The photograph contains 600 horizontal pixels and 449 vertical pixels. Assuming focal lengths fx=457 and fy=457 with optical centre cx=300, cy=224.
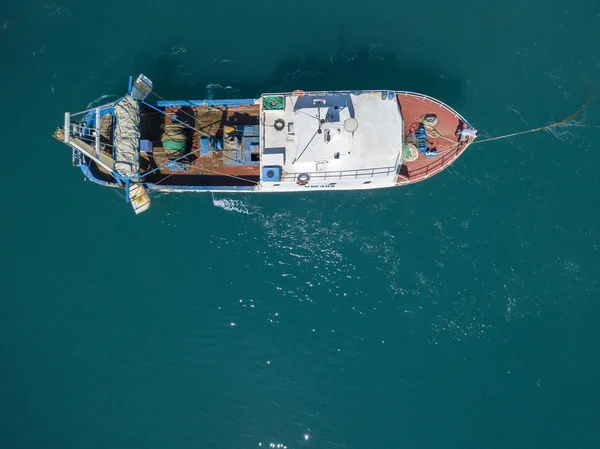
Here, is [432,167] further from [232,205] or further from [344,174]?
[232,205]

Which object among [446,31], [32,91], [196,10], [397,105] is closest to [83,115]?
[32,91]

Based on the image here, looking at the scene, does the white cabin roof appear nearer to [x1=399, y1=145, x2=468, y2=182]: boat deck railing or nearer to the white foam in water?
[x1=399, y1=145, x2=468, y2=182]: boat deck railing

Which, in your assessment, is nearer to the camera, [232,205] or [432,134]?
[432,134]

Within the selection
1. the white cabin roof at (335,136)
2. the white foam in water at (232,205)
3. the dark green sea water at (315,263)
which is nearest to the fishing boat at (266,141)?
the white cabin roof at (335,136)

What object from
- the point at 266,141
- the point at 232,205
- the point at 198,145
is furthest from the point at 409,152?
the point at 198,145

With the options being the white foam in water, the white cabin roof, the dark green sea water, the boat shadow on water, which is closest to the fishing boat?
the white cabin roof

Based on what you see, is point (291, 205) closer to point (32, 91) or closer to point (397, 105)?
point (397, 105)
